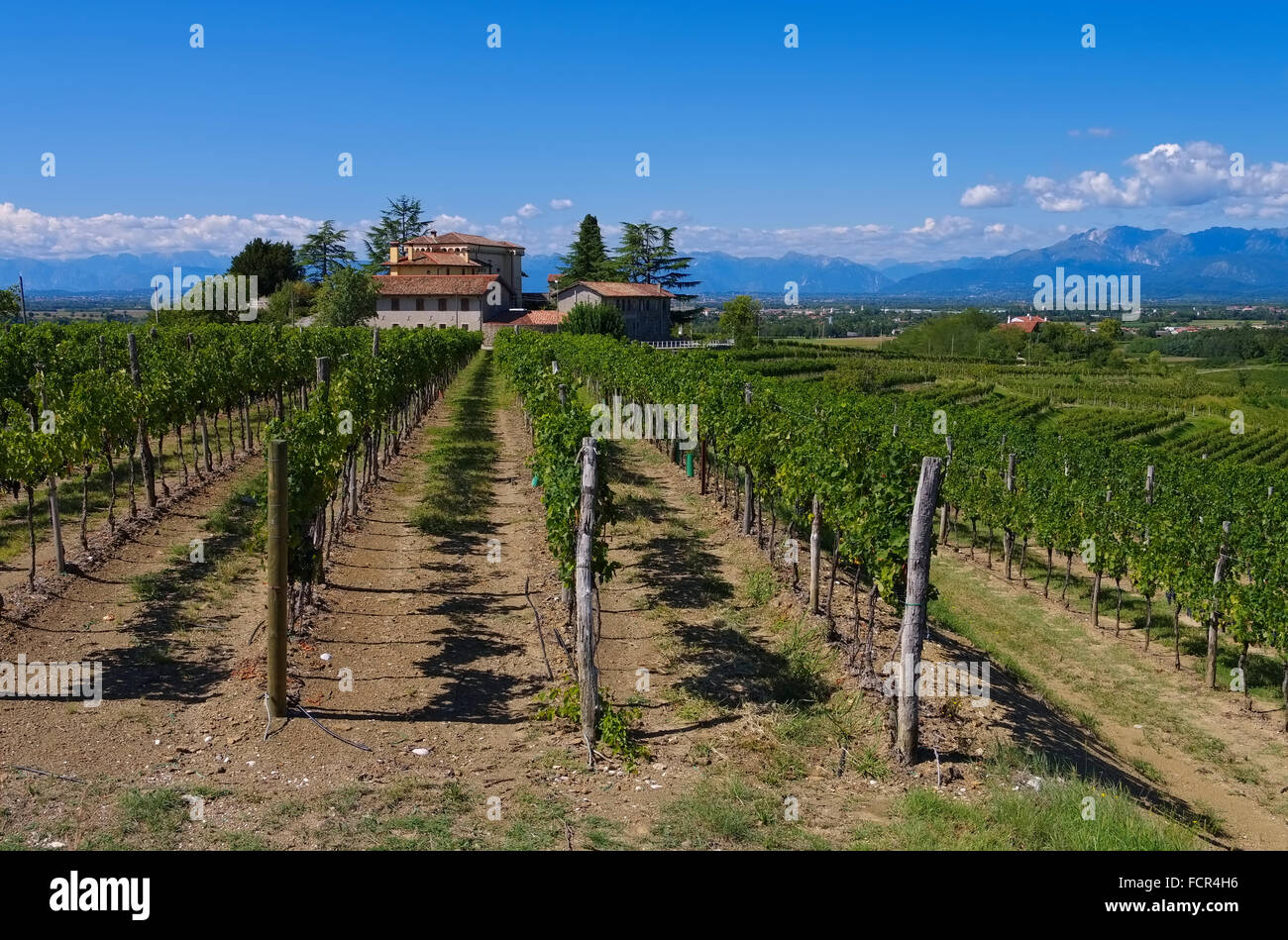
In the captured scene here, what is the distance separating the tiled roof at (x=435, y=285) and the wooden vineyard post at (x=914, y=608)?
69.1 meters

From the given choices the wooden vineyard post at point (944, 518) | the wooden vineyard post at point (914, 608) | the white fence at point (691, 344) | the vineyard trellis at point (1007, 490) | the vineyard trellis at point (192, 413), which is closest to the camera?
the wooden vineyard post at point (914, 608)

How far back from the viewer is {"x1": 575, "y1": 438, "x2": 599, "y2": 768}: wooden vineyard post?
8016 mm

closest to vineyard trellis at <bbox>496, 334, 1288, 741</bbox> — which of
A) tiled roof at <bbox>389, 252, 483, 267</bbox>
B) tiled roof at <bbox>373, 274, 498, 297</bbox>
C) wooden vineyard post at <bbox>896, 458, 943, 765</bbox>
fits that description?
wooden vineyard post at <bbox>896, 458, 943, 765</bbox>

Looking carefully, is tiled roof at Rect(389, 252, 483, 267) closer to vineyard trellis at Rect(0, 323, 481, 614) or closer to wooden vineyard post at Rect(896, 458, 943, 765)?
vineyard trellis at Rect(0, 323, 481, 614)

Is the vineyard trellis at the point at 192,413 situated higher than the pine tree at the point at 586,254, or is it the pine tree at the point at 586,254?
the pine tree at the point at 586,254

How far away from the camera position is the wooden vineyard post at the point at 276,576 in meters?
7.97

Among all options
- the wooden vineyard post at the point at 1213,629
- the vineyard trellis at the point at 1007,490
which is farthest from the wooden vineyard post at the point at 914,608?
the wooden vineyard post at the point at 1213,629

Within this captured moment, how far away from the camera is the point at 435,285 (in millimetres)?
74250

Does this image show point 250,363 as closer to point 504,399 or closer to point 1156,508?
point 504,399

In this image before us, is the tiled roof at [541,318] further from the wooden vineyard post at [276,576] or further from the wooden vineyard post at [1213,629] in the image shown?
the wooden vineyard post at [276,576]

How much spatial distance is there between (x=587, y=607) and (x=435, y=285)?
70007 millimetres

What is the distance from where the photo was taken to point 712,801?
691 cm

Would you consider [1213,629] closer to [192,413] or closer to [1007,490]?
[1007,490]

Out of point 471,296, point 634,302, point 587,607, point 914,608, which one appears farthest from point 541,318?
point 914,608
